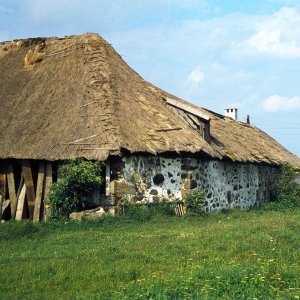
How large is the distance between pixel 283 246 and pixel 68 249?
Result: 14.1 feet

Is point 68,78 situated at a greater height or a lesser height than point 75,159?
greater

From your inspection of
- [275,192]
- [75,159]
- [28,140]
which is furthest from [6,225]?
[275,192]

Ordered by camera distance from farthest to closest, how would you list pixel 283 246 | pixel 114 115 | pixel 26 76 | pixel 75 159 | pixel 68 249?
pixel 26 76 < pixel 114 115 < pixel 75 159 < pixel 68 249 < pixel 283 246

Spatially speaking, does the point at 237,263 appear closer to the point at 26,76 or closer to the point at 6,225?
the point at 6,225

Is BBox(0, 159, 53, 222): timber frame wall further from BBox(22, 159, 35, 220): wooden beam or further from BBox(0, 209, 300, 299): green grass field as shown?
BBox(0, 209, 300, 299): green grass field

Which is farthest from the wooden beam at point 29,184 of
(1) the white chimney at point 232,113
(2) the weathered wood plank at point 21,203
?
(1) the white chimney at point 232,113

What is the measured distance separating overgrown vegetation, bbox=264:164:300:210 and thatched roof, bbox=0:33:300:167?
1.85 m

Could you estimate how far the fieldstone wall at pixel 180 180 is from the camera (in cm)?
1684

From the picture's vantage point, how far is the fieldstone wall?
16.8m

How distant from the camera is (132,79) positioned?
68.7 ft

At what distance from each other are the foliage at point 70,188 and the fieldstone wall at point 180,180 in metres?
0.81

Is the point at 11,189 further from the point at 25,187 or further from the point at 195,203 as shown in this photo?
the point at 195,203

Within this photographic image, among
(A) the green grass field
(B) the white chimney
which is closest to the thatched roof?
(A) the green grass field

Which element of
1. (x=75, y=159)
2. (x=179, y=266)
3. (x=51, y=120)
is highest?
(x=51, y=120)
